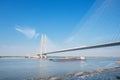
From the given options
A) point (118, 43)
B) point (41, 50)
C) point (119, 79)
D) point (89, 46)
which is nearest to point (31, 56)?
point (41, 50)

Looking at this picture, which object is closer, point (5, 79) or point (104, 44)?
point (5, 79)

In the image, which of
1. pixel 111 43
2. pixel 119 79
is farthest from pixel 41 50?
pixel 119 79

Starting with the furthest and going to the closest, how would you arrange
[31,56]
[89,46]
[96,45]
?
[31,56]
[89,46]
[96,45]

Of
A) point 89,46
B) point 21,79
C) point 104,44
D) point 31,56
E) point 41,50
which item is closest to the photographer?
point 21,79

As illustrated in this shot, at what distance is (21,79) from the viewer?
12.5 metres

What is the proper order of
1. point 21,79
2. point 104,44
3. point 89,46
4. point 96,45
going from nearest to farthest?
1. point 21,79
2. point 104,44
3. point 96,45
4. point 89,46

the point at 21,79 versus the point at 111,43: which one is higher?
the point at 111,43

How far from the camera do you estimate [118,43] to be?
1752cm

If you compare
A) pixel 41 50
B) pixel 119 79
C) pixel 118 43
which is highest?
pixel 41 50

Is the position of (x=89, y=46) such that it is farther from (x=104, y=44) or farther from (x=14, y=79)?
(x=14, y=79)

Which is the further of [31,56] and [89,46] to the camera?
[31,56]

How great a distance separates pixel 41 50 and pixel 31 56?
34.1m

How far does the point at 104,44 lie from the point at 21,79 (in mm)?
11854

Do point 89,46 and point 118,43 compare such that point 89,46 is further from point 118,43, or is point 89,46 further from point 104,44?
point 118,43
